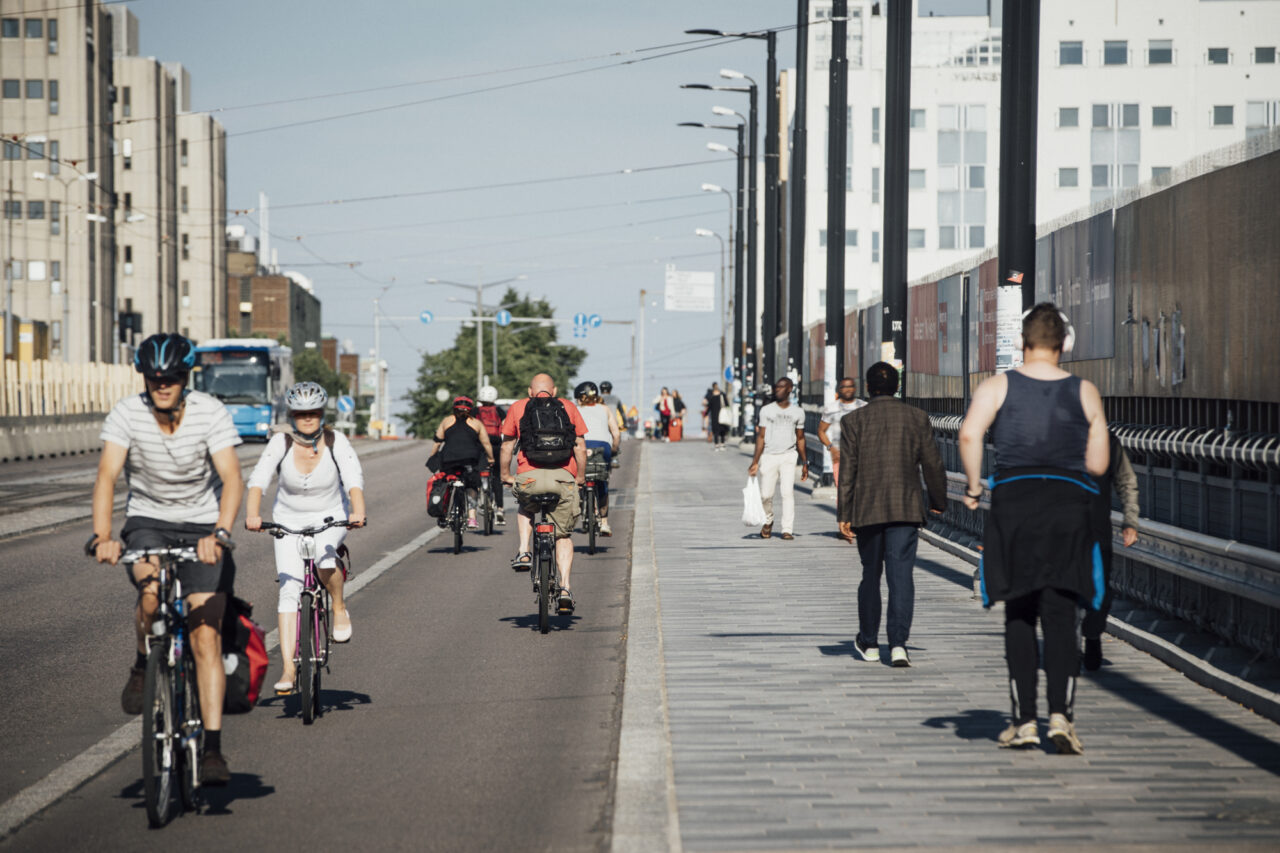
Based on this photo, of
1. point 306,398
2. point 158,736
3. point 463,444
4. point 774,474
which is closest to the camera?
point 158,736

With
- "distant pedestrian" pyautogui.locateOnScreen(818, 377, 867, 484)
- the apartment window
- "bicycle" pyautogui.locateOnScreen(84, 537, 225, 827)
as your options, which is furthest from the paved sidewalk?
the apartment window

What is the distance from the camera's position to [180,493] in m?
6.29

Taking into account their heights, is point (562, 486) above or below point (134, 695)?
above

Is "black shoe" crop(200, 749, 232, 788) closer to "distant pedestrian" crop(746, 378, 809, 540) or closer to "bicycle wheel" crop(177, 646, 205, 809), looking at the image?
"bicycle wheel" crop(177, 646, 205, 809)

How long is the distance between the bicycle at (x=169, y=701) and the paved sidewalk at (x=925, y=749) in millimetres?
1808

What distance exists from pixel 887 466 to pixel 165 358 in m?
4.31

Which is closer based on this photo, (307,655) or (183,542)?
(183,542)

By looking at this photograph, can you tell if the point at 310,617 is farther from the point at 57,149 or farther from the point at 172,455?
the point at 57,149

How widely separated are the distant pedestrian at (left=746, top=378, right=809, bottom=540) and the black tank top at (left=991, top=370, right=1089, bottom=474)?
1091cm

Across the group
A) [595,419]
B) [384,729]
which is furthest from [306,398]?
[595,419]

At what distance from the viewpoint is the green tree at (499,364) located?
5034 inches

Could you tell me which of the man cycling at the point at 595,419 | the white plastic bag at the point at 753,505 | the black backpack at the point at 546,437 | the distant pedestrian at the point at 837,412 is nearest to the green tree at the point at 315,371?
the distant pedestrian at the point at 837,412

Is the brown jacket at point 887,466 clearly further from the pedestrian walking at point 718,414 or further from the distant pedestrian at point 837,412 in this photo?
the pedestrian walking at point 718,414

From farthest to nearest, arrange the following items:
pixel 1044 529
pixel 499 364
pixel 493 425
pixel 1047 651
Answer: pixel 499 364, pixel 493 425, pixel 1047 651, pixel 1044 529
